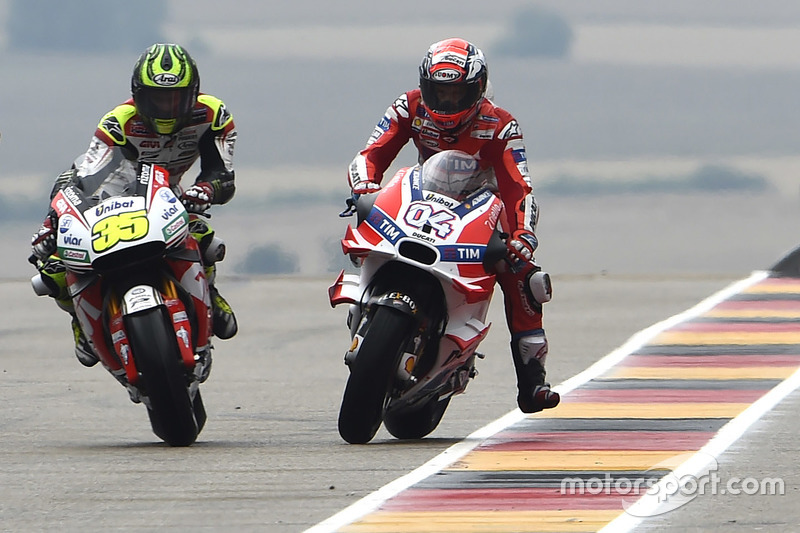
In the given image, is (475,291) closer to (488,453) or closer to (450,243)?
(450,243)

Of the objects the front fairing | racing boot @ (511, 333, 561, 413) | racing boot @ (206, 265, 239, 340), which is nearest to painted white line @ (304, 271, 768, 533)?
racing boot @ (511, 333, 561, 413)

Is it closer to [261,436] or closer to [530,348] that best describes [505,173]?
[530,348]

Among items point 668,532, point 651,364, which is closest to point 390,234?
point 668,532

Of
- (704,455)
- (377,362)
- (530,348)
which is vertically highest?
(377,362)

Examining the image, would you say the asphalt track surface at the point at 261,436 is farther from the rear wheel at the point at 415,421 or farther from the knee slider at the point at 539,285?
the knee slider at the point at 539,285

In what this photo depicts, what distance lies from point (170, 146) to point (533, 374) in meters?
2.20

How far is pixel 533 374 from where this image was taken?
9102 millimetres

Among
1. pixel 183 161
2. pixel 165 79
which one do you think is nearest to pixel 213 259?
pixel 183 161

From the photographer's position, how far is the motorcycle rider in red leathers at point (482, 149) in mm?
8766

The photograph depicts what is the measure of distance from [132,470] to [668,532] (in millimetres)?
2671

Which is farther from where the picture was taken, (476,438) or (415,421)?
(415,421)

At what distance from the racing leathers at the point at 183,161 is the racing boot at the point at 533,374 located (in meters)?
1.56

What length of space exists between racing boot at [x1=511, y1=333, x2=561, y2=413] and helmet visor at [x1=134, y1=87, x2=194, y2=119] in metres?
2.07

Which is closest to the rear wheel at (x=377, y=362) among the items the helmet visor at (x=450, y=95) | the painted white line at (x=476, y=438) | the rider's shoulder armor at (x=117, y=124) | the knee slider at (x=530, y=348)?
the painted white line at (x=476, y=438)
